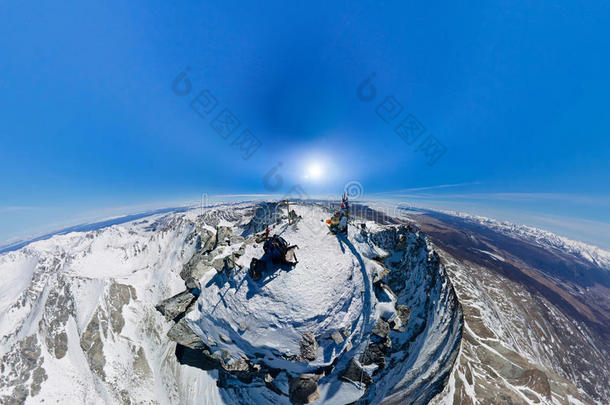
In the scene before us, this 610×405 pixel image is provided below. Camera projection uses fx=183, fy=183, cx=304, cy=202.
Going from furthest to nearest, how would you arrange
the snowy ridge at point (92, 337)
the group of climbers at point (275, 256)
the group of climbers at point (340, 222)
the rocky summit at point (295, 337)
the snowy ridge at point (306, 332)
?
the snowy ridge at point (92, 337)
the group of climbers at point (340, 222)
the group of climbers at point (275, 256)
the snowy ridge at point (306, 332)
the rocky summit at point (295, 337)

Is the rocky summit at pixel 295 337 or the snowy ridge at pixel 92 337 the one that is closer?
the rocky summit at pixel 295 337

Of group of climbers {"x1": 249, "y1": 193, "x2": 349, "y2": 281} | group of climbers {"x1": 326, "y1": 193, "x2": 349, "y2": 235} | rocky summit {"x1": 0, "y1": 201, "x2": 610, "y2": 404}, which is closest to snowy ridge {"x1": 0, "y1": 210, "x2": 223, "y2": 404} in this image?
rocky summit {"x1": 0, "y1": 201, "x2": 610, "y2": 404}

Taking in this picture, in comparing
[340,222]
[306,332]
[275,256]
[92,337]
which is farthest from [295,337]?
[92,337]

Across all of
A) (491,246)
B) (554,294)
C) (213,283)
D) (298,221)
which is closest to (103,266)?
(213,283)

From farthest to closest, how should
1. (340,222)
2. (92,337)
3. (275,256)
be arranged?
1. (92,337)
2. (340,222)
3. (275,256)

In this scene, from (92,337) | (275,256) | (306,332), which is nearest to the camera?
→ (306,332)

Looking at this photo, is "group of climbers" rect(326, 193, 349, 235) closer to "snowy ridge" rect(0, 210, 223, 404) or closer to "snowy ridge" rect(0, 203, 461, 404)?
"snowy ridge" rect(0, 203, 461, 404)

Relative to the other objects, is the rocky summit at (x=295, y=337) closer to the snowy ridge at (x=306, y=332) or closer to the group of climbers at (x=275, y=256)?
the snowy ridge at (x=306, y=332)

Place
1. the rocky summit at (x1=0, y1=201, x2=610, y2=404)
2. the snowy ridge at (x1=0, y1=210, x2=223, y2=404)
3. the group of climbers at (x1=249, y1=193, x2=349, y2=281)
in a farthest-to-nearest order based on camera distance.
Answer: the snowy ridge at (x1=0, y1=210, x2=223, y2=404), the group of climbers at (x1=249, y1=193, x2=349, y2=281), the rocky summit at (x1=0, y1=201, x2=610, y2=404)

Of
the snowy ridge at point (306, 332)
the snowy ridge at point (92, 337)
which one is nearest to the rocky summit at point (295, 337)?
the snowy ridge at point (306, 332)

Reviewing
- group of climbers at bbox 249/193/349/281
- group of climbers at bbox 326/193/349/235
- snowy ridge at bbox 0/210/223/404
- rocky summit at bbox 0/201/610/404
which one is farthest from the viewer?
snowy ridge at bbox 0/210/223/404

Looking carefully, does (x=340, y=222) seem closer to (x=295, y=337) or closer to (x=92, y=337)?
(x=295, y=337)
